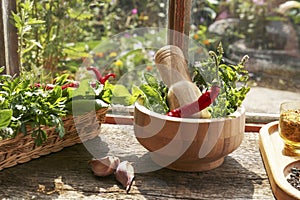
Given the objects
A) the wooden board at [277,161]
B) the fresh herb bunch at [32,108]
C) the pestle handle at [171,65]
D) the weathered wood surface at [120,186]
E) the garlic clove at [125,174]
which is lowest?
the weathered wood surface at [120,186]

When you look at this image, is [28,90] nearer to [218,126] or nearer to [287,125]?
[218,126]

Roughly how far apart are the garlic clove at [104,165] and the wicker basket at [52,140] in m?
0.10

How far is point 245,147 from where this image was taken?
3.64 ft

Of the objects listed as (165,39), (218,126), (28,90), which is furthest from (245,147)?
(28,90)

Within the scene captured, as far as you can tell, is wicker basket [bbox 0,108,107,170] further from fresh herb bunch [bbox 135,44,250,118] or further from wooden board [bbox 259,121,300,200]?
wooden board [bbox 259,121,300,200]

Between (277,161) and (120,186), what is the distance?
33 centimetres

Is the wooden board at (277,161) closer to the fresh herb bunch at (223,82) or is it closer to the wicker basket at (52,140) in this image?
the fresh herb bunch at (223,82)

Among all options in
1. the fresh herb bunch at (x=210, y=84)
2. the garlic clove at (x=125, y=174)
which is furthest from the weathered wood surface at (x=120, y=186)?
the fresh herb bunch at (x=210, y=84)

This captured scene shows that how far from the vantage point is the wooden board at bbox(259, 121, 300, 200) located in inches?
33.5

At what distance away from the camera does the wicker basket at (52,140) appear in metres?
0.92

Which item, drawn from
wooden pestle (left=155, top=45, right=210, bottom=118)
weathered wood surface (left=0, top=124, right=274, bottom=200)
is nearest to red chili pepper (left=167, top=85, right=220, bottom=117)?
wooden pestle (left=155, top=45, right=210, bottom=118)

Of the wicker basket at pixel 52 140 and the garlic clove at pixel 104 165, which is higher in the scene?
the wicker basket at pixel 52 140

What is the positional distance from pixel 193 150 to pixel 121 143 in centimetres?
26

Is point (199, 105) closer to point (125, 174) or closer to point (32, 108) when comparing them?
point (125, 174)
